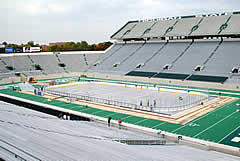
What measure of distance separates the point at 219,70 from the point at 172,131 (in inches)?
950

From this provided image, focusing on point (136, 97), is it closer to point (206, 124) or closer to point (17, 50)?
point (206, 124)

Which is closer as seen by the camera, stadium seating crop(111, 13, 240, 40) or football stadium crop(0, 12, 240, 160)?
football stadium crop(0, 12, 240, 160)

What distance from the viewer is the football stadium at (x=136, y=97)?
33.6 ft

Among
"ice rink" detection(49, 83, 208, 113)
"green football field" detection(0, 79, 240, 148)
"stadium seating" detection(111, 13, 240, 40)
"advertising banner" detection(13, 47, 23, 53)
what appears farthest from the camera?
"advertising banner" detection(13, 47, 23, 53)

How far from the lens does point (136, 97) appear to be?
92.8ft

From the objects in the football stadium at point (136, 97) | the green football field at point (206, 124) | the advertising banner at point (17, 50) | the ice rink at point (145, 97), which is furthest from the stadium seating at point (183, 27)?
the green football field at point (206, 124)

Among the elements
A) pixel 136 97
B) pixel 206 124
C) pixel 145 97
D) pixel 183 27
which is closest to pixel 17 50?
pixel 183 27

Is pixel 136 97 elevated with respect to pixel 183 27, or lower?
lower

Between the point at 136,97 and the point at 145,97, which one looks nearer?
the point at 145,97

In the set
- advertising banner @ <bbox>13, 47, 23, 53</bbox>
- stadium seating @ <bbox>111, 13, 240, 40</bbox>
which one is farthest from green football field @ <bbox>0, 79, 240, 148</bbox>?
advertising banner @ <bbox>13, 47, 23, 53</bbox>

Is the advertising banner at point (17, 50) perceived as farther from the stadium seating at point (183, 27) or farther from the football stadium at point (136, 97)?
the stadium seating at point (183, 27)

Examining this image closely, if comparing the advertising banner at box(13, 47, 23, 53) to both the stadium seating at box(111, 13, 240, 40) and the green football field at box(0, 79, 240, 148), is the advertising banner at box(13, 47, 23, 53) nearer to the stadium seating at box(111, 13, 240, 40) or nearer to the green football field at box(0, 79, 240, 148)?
the stadium seating at box(111, 13, 240, 40)

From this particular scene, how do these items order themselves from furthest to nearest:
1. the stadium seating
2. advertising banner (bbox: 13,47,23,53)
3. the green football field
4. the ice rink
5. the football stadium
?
advertising banner (bbox: 13,47,23,53), the stadium seating, the ice rink, the green football field, the football stadium

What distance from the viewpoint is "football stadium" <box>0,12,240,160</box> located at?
10.2 m
